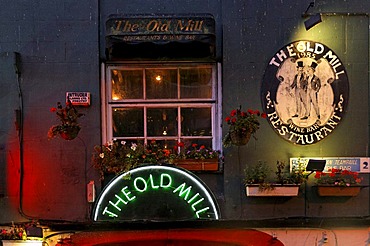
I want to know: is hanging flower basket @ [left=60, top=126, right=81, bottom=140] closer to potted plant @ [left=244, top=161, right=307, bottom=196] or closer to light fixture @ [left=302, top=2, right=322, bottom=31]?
potted plant @ [left=244, top=161, right=307, bottom=196]

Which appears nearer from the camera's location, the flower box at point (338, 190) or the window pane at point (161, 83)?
the flower box at point (338, 190)

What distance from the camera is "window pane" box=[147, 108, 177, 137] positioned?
266 inches

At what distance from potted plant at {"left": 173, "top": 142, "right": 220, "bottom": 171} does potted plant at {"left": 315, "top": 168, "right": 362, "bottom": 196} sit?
1.36 m

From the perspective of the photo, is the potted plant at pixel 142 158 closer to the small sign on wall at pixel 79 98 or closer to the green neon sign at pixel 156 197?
the green neon sign at pixel 156 197

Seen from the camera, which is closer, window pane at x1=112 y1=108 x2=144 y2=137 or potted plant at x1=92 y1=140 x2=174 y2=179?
potted plant at x1=92 y1=140 x2=174 y2=179

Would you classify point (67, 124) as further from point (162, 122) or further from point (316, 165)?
point (316, 165)

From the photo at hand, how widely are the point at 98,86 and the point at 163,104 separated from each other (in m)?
0.91

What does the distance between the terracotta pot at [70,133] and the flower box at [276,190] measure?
233 cm

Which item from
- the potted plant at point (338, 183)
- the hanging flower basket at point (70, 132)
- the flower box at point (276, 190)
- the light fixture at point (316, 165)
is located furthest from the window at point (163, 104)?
the potted plant at point (338, 183)

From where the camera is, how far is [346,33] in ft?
21.8

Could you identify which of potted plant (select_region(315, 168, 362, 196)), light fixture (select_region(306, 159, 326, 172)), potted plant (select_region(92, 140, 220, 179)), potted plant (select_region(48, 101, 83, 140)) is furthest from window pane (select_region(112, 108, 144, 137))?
potted plant (select_region(315, 168, 362, 196))

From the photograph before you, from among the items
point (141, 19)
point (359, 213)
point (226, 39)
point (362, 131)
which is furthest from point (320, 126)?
point (141, 19)

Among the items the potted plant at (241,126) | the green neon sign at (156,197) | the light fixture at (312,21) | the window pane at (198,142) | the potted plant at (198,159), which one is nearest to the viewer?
the potted plant at (241,126)

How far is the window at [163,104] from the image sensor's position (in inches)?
265
